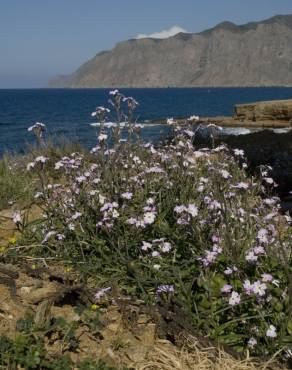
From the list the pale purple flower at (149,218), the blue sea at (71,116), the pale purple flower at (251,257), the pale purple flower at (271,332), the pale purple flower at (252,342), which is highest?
the pale purple flower at (149,218)

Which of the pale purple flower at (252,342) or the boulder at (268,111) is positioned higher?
the pale purple flower at (252,342)

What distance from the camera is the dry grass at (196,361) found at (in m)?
3.16

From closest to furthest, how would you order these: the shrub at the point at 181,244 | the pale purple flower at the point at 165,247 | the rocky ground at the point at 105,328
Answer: the rocky ground at the point at 105,328
the shrub at the point at 181,244
the pale purple flower at the point at 165,247

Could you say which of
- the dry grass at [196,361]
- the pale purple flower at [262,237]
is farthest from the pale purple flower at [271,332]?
the pale purple flower at [262,237]

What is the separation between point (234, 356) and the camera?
323 centimetres

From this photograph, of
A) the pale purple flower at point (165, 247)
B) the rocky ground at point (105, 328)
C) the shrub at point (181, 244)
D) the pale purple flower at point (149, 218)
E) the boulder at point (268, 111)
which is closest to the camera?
the rocky ground at point (105, 328)

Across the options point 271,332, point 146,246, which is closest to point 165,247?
point 146,246

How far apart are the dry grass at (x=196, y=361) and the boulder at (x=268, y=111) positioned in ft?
64.3

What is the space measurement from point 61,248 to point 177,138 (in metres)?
1.51

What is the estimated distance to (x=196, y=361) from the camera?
3.23m

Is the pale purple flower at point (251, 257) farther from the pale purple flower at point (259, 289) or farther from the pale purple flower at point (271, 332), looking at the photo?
the pale purple flower at point (271, 332)

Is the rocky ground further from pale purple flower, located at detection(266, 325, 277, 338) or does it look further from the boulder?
the boulder

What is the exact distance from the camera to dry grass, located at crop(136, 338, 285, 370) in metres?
3.16

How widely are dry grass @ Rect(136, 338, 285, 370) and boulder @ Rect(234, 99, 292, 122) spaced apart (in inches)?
772
